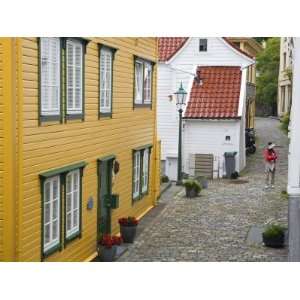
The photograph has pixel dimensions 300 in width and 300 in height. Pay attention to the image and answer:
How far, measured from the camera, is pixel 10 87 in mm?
4992

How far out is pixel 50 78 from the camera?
18.8 ft

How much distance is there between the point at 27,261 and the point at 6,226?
0.44m

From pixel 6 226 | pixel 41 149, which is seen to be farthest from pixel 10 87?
pixel 6 226

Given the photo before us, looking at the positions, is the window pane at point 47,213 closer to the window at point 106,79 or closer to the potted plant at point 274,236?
the window at point 106,79

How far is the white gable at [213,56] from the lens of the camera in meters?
6.70

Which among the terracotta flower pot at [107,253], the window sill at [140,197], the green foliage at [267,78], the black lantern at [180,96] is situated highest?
the green foliage at [267,78]

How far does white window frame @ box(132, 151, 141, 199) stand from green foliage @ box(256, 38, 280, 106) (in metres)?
2.15

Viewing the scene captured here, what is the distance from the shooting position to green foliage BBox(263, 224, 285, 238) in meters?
6.38

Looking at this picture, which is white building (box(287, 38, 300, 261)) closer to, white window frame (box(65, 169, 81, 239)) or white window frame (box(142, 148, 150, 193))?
white window frame (box(65, 169, 81, 239))

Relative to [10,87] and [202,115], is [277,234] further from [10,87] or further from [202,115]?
[10,87]

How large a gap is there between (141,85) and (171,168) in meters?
1.25

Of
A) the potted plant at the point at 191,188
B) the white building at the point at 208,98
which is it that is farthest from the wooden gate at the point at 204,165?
the potted plant at the point at 191,188

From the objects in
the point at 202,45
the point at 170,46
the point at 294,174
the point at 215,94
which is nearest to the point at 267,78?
the point at 215,94

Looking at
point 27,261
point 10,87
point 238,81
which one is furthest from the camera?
point 238,81
